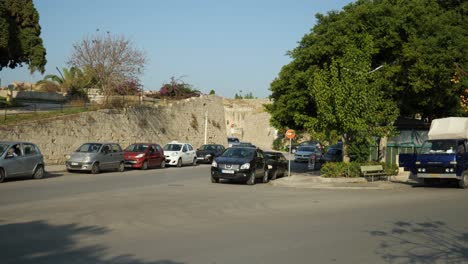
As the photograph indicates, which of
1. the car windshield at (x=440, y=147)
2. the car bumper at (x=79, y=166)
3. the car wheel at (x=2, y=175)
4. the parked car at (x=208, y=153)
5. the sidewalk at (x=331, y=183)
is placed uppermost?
the car windshield at (x=440, y=147)

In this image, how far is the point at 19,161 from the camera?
68.4 feet

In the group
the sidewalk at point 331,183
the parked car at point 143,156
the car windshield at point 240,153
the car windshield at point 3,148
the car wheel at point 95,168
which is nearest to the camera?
the car windshield at point 3,148

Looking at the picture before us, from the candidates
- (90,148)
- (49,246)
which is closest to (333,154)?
(90,148)

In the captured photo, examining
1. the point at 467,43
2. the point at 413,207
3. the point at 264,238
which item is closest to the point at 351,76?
the point at 467,43

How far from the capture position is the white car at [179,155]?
3522cm

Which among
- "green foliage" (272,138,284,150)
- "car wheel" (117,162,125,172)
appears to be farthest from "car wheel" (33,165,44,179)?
"green foliage" (272,138,284,150)

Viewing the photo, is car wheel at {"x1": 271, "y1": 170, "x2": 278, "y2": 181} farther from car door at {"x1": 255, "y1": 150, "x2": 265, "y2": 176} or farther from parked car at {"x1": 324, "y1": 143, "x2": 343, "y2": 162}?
parked car at {"x1": 324, "y1": 143, "x2": 343, "y2": 162}

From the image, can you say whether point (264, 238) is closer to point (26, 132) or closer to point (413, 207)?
point (413, 207)

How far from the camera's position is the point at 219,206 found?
14.8m

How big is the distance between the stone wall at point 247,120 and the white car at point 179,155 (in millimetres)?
48221

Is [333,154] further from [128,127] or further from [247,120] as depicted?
[247,120]

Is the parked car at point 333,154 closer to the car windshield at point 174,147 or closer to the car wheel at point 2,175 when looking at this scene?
the car windshield at point 174,147

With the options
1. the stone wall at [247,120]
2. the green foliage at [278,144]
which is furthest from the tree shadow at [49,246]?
the stone wall at [247,120]

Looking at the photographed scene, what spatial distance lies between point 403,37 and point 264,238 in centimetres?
2021
